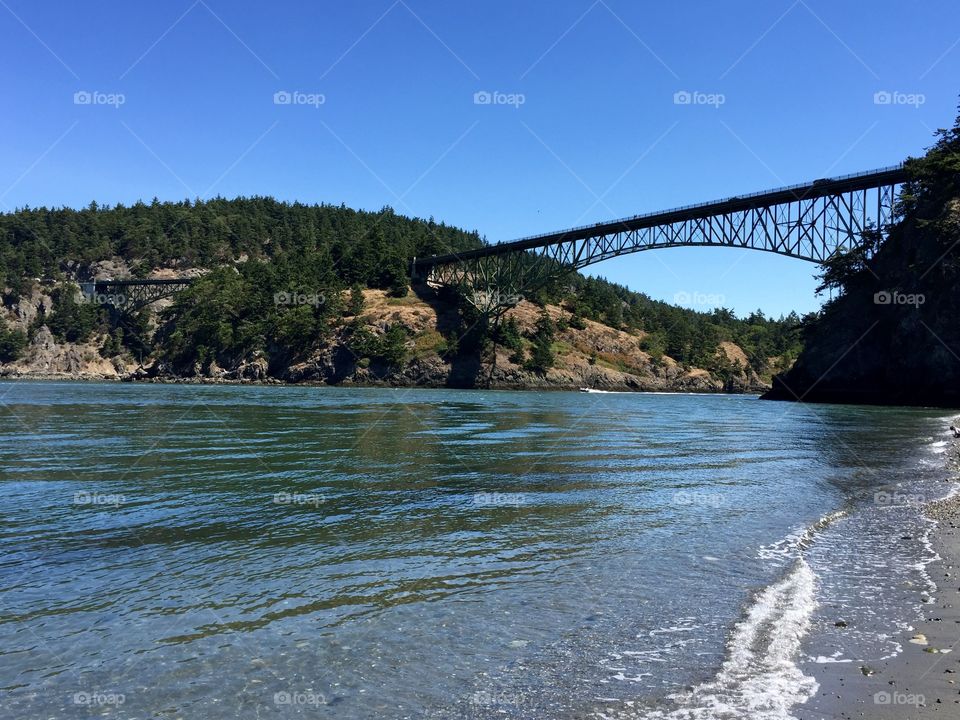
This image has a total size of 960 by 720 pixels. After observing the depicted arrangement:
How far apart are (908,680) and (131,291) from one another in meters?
185

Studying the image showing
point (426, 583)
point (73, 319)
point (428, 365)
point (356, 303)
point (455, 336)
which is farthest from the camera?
point (73, 319)

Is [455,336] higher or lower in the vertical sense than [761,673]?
higher

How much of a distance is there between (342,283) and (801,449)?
119 meters

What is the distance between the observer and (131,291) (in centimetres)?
16488

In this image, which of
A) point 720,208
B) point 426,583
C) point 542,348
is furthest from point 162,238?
point 426,583

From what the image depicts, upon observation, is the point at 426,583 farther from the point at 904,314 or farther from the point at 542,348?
the point at 542,348

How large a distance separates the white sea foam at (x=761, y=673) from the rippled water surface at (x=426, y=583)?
33mm

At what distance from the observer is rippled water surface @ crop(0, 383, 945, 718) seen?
5703 mm

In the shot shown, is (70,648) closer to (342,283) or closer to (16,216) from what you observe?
(342,283)

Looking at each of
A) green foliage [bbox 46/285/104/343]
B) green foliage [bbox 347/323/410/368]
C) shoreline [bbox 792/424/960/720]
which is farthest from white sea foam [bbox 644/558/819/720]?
green foliage [bbox 46/285/104/343]

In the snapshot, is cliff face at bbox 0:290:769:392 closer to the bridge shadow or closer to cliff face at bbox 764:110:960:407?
the bridge shadow

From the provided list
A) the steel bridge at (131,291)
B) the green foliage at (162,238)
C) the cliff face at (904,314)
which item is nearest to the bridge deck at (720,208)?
the cliff face at (904,314)

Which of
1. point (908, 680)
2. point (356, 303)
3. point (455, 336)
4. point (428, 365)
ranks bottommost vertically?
point (908, 680)

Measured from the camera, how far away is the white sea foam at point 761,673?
5281mm
